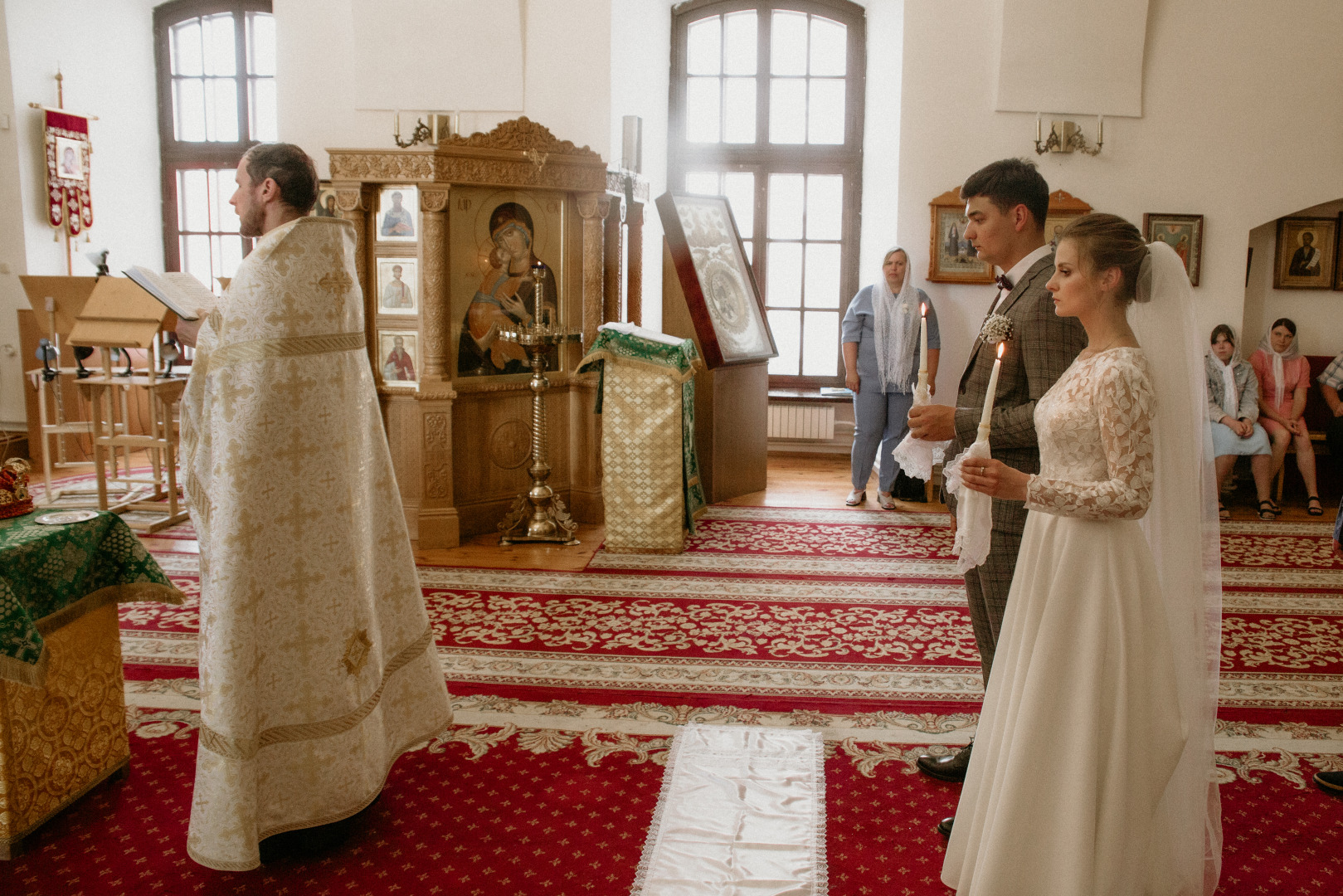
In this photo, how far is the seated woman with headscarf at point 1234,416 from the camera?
24.2 ft

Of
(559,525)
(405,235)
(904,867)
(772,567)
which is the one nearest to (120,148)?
(405,235)

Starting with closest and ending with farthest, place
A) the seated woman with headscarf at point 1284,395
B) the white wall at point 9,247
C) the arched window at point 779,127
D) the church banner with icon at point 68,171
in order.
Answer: the seated woman with headscarf at point 1284,395 → the white wall at point 9,247 → the church banner with icon at point 68,171 → the arched window at point 779,127

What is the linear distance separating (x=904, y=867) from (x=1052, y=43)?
715cm

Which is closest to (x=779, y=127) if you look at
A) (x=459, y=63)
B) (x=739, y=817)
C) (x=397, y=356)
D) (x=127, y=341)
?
(x=459, y=63)

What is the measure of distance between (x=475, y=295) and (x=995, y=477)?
14.6 ft

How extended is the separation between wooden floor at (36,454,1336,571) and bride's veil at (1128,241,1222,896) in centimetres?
370

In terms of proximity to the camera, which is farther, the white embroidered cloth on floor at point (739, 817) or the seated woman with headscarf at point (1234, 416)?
the seated woman with headscarf at point (1234, 416)

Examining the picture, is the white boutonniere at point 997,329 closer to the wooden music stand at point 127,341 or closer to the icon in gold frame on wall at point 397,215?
the icon in gold frame on wall at point 397,215

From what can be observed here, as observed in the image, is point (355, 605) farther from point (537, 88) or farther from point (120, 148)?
point (120, 148)

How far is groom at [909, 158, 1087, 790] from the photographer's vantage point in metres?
2.54

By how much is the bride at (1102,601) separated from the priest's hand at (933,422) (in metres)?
0.40

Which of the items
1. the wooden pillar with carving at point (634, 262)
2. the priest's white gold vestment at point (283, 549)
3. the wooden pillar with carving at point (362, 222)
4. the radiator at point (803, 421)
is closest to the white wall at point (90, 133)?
the wooden pillar with carving at point (362, 222)

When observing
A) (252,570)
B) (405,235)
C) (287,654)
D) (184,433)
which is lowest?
(287,654)

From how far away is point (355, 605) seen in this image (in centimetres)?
267
